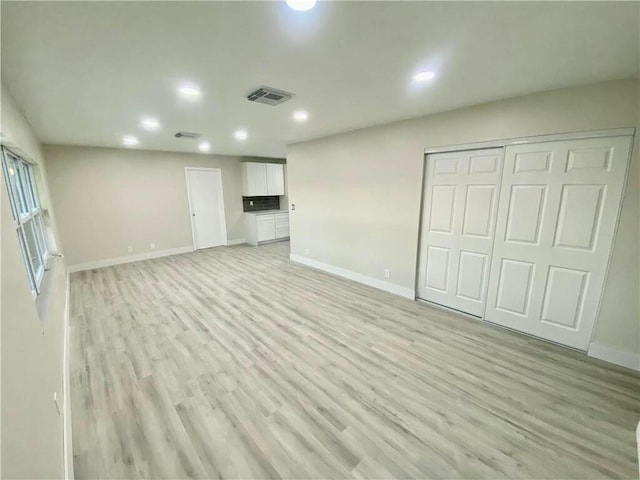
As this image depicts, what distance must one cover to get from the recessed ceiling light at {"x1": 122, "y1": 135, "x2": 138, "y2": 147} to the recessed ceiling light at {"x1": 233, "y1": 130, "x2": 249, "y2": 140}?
65.3 inches

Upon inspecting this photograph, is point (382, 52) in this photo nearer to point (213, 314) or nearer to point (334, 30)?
point (334, 30)

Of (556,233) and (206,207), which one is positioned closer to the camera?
(556,233)

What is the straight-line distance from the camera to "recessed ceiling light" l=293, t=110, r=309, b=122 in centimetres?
306

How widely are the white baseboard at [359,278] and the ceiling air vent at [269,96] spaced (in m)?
2.90

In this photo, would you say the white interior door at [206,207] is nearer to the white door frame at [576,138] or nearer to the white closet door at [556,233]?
the white door frame at [576,138]

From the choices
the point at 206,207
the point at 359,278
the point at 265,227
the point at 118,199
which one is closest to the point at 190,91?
the point at 359,278

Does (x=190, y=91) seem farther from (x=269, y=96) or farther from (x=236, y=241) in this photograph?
(x=236, y=241)

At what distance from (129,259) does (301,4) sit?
20.8 ft

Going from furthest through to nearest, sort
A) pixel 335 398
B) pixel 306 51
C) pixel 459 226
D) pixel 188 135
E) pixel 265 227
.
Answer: pixel 265 227, pixel 188 135, pixel 459 226, pixel 335 398, pixel 306 51

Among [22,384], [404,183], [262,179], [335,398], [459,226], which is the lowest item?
[335,398]

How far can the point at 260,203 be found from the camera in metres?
8.02

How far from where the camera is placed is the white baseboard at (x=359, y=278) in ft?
12.4

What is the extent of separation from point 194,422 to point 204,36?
8.22ft

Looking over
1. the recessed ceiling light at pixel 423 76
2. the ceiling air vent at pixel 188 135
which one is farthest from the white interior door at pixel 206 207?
the recessed ceiling light at pixel 423 76
